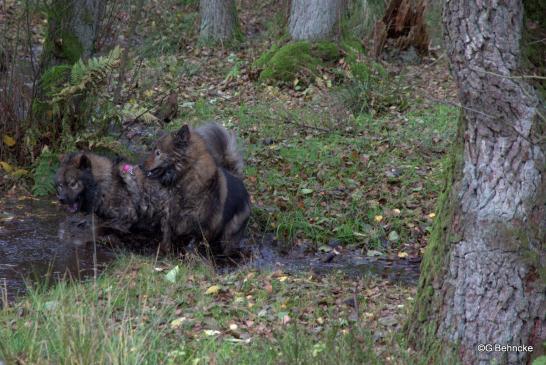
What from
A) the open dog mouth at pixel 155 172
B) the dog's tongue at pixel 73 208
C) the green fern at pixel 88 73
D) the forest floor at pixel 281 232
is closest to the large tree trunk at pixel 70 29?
the green fern at pixel 88 73

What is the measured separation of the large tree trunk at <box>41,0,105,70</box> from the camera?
10141 mm

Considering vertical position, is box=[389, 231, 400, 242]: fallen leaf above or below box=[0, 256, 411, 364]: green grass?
below

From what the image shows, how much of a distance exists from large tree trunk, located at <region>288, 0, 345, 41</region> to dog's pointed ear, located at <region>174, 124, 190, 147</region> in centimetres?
731

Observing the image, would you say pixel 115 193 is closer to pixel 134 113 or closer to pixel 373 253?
pixel 134 113

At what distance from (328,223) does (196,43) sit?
10578 millimetres

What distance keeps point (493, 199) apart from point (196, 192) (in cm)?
448

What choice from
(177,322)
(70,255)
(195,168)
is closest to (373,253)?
(195,168)

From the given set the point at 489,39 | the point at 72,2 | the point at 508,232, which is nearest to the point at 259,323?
the point at 508,232

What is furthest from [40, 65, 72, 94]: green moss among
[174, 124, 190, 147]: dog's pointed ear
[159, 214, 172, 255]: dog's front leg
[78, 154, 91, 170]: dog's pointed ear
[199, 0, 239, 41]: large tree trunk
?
[199, 0, 239, 41]: large tree trunk

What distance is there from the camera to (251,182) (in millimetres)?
10344

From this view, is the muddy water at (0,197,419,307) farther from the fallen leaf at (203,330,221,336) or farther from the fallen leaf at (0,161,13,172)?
the fallen leaf at (203,330,221,336)

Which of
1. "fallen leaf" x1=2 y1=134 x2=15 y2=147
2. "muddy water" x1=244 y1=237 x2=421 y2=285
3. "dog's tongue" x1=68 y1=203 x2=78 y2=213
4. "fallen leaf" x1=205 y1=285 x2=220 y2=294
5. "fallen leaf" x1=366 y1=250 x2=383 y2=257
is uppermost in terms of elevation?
"fallen leaf" x1=2 y1=134 x2=15 y2=147

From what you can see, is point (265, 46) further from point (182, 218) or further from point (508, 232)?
point (508, 232)

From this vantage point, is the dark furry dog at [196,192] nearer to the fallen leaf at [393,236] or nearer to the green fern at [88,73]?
the green fern at [88,73]
